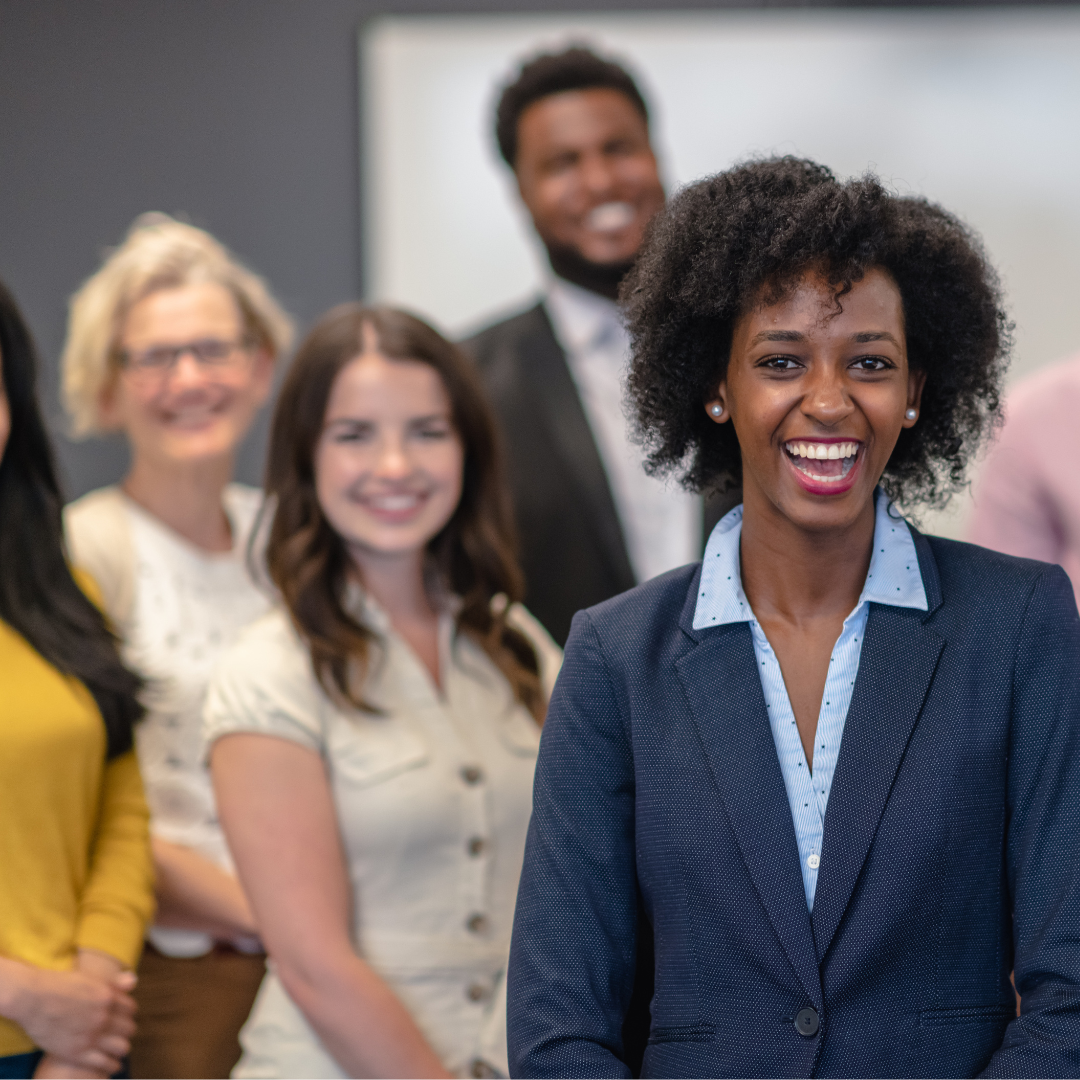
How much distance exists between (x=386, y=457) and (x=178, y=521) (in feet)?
2.66

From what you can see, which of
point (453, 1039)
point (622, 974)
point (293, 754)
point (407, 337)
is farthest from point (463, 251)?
point (622, 974)

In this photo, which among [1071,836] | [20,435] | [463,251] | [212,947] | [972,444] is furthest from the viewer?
[463,251]

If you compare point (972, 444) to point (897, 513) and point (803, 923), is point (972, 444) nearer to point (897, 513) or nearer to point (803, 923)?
point (897, 513)

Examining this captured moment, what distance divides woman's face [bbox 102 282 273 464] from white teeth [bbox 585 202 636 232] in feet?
2.85

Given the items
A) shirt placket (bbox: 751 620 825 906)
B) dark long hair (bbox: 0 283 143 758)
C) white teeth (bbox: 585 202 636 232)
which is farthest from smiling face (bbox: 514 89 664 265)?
shirt placket (bbox: 751 620 825 906)

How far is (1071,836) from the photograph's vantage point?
3.79 feet

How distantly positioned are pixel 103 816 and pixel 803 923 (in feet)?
3.90

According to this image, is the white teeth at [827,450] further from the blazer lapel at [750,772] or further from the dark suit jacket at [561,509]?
the dark suit jacket at [561,509]

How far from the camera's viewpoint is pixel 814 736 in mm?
1262

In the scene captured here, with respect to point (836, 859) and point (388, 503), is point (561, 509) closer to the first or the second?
point (388, 503)

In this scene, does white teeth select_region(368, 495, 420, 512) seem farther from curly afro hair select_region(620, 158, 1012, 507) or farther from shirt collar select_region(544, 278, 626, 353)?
shirt collar select_region(544, 278, 626, 353)

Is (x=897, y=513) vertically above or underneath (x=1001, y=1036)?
above

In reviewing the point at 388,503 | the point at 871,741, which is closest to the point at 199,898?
the point at 388,503

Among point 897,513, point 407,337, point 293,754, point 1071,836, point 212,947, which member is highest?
point 407,337
